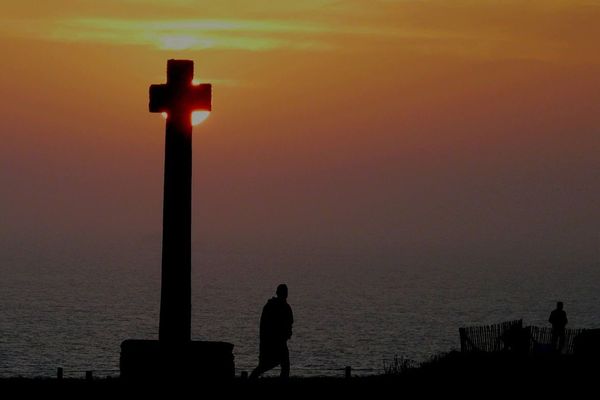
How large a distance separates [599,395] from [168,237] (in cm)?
848

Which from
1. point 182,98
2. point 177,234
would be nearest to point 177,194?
point 177,234

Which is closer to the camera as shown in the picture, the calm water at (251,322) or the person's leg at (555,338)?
the person's leg at (555,338)

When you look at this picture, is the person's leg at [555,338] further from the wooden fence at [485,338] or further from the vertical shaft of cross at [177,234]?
the vertical shaft of cross at [177,234]

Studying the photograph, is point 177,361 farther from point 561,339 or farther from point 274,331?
point 561,339

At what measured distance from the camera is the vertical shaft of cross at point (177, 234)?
69.3 feet

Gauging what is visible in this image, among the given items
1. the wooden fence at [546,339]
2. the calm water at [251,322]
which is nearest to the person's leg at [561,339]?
the wooden fence at [546,339]

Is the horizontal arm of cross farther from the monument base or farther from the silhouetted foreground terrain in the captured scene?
the silhouetted foreground terrain

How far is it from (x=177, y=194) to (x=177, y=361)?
8.56 feet

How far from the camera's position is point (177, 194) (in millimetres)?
21250

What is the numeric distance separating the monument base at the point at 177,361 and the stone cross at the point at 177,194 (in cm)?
84

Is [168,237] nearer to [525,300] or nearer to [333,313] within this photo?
[333,313]

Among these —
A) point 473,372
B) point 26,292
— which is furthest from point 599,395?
point 26,292

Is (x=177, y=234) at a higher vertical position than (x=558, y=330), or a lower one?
lower

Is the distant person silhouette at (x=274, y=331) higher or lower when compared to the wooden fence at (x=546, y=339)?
lower
